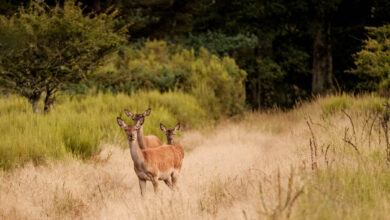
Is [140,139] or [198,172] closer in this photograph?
[140,139]

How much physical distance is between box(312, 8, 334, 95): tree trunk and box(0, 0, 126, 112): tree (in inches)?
471

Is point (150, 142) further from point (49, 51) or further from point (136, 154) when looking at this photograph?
point (49, 51)

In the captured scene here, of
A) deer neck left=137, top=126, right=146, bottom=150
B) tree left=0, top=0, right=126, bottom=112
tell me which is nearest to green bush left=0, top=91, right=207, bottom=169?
tree left=0, top=0, right=126, bottom=112

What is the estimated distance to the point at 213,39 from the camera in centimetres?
2247

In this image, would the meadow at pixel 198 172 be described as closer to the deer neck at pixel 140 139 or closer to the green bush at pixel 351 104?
the green bush at pixel 351 104

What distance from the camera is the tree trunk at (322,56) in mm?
21672

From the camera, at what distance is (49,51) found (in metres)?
11.5

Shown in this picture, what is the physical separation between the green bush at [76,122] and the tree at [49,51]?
2.27 feet

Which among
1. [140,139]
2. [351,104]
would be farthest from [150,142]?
[351,104]

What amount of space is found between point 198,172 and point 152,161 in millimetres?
2057

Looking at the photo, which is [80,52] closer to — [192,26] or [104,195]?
[104,195]

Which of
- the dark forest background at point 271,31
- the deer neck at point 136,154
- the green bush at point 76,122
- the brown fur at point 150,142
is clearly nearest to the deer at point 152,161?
the deer neck at point 136,154

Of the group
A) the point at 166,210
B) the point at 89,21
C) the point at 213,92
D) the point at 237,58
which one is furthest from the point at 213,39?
the point at 166,210

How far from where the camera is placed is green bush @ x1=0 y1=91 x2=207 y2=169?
8.73 m
